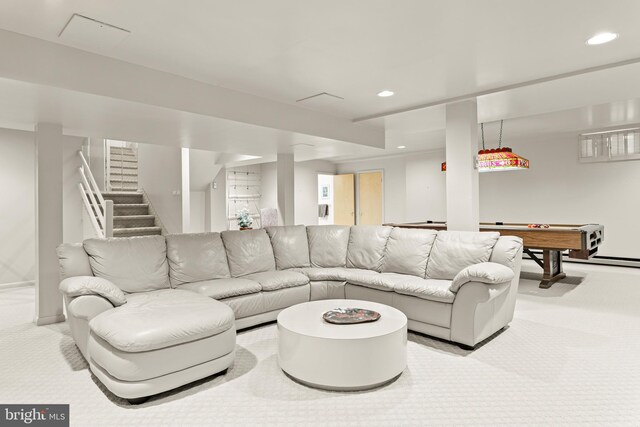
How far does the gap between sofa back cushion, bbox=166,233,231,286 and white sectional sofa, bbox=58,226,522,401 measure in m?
0.01

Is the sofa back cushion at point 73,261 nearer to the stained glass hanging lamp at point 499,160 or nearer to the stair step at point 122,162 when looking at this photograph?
the stained glass hanging lamp at point 499,160

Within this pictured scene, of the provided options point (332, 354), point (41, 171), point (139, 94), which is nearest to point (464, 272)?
point (332, 354)

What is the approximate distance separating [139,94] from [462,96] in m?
3.39

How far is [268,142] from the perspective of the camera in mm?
5336

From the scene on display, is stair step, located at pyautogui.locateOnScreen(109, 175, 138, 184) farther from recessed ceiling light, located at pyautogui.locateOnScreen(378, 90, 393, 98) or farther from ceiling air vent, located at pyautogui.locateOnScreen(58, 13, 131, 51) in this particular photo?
recessed ceiling light, located at pyautogui.locateOnScreen(378, 90, 393, 98)

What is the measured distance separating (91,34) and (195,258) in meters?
2.15

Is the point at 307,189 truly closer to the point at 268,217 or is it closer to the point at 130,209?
the point at 268,217

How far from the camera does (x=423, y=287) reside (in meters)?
3.39

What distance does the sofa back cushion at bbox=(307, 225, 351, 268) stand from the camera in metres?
4.77

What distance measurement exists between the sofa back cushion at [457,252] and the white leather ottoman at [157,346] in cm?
218

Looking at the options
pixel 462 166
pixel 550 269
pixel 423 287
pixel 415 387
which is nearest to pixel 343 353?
pixel 415 387

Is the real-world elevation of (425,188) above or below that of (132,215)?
above

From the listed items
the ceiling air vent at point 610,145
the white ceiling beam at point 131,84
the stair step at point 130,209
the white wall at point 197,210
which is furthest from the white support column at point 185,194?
the ceiling air vent at point 610,145

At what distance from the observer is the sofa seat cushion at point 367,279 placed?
3.74 m
